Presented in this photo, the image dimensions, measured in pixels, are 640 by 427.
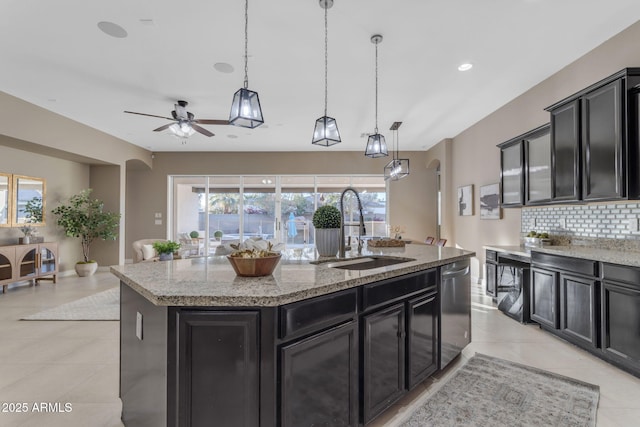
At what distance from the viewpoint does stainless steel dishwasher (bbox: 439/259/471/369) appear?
2.34 metres

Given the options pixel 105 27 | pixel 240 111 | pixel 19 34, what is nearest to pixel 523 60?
pixel 240 111

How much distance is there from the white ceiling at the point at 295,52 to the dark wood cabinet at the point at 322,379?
2667 mm

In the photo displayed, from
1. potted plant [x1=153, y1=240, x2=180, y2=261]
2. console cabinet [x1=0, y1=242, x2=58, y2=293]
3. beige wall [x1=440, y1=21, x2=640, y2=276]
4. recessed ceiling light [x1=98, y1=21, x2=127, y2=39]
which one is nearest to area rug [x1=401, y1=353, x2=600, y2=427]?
beige wall [x1=440, y1=21, x2=640, y2=276]

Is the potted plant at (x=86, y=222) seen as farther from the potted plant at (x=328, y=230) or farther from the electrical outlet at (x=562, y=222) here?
the electrical outlet at (x=562, y=222)

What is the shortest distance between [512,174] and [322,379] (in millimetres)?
4216

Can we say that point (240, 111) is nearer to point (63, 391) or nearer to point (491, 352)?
point (63, 391)

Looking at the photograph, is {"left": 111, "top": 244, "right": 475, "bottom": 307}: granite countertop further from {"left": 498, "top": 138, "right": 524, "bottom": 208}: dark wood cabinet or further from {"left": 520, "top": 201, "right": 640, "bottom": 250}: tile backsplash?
{"left": 498, "top": 138, "right": 524, "bottom": 208}: dark wood cabinet

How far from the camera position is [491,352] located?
2922 millimetres

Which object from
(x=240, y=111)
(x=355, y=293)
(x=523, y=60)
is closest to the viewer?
(x=355, y=293)

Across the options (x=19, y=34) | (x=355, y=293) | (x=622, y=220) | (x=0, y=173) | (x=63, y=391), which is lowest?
(x=63, y=391)

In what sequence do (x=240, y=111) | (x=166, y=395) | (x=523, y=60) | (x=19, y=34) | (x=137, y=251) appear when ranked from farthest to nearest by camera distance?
(x=137, y=251) → (x=523, y=60) → (x=19, y=34) → (x=240, y=111) → (x=166, y=395)

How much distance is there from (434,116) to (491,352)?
411cm

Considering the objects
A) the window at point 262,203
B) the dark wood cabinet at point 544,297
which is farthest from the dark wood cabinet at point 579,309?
the window at point 262,203

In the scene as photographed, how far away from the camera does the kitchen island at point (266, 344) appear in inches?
49.2
